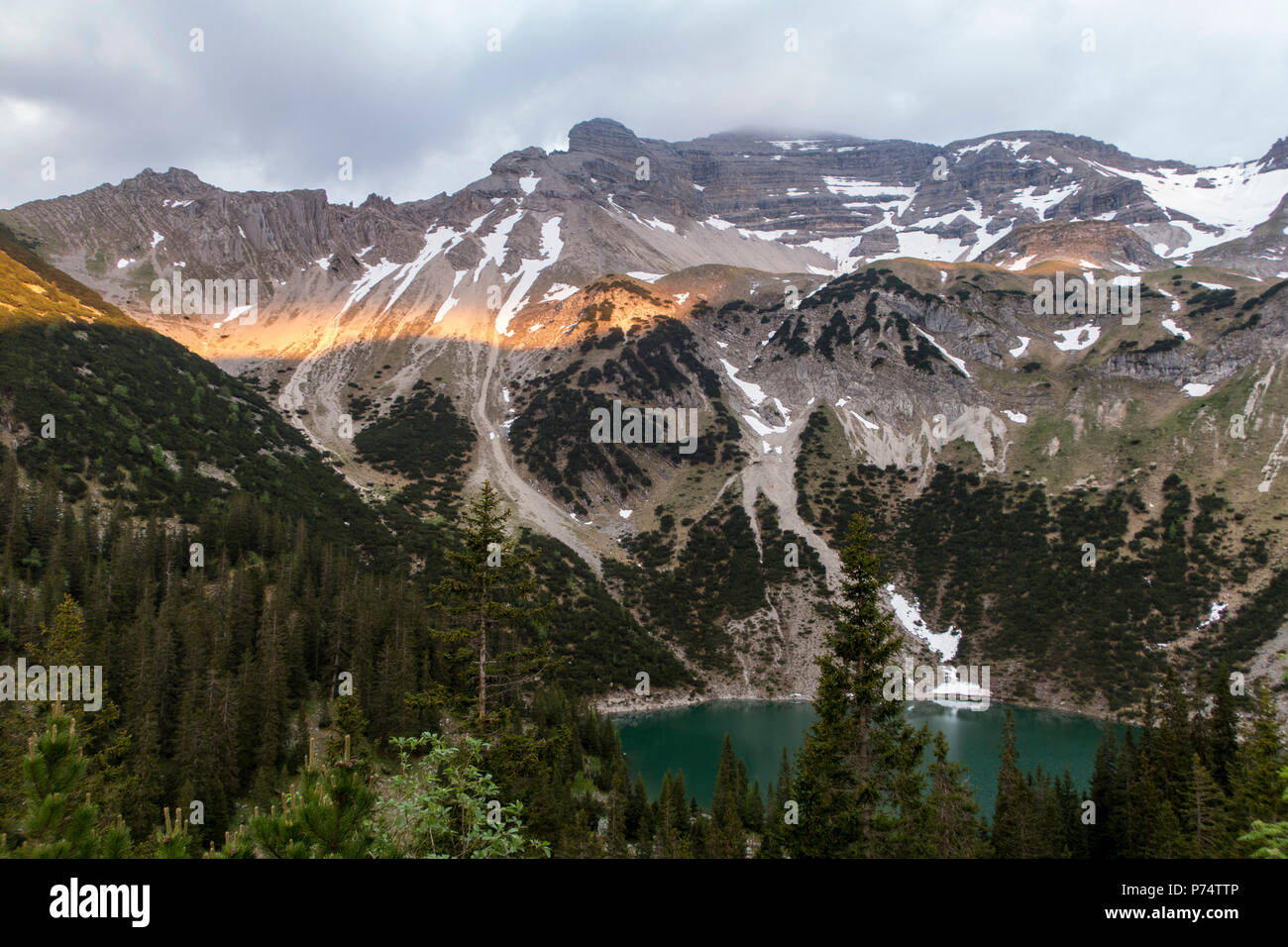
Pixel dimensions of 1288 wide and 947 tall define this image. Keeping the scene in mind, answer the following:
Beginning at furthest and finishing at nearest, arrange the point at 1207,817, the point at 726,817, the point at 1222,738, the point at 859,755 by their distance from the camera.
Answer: the point at 1222,738 → the point at 726,817 → the point at 1207,817 → the point at 859,755

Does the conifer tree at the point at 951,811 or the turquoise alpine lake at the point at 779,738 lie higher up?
the conifer tree at the point at 951,811

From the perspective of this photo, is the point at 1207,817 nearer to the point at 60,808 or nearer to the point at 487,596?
the point at 487,596

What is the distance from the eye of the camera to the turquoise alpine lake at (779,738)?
179 feet

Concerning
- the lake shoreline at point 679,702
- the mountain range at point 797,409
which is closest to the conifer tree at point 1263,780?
the lake shoreline at point 679,702

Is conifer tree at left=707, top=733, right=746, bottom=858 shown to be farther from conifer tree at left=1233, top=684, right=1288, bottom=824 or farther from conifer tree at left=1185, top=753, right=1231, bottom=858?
conifer tree at left=1233, top=684, right=1288, bottom=824

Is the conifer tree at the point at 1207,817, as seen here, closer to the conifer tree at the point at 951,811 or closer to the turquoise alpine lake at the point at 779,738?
the conifer tree at the point at 951,811

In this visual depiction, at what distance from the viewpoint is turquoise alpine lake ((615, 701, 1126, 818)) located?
5462 centimetres

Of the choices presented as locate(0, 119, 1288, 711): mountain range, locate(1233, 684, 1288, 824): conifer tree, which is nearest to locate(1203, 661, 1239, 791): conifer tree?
locate(1233, 684, 1288, 824): conifer tree

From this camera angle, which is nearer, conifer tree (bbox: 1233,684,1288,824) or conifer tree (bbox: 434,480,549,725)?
conifer tree (bbox: 434,480,549,725)

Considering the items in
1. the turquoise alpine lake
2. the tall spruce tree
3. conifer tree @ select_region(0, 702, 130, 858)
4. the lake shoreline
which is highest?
conifer tree @ select_region(0, 702, 130, 858)

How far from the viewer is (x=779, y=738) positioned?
2518 inches

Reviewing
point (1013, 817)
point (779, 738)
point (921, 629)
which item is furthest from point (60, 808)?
point (921, 629)
